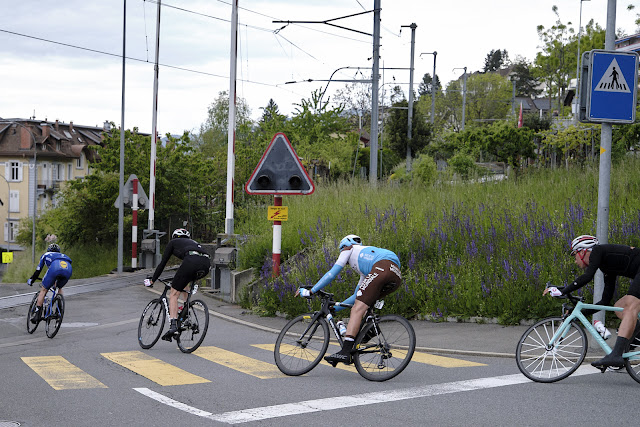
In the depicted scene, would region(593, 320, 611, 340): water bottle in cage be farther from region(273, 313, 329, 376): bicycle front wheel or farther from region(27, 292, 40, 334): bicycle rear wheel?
region(27, 292, 40, 334): bicycle rear wheel

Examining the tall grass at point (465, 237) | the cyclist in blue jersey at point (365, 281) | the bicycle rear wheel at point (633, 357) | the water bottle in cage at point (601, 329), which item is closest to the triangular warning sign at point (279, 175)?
the tall grass at point (465, 237)

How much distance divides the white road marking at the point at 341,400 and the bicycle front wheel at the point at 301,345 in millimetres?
1145

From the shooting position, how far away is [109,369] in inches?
378

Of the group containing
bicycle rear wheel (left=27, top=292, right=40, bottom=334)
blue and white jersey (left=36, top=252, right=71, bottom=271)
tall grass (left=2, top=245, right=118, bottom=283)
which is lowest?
tall grass (left=2, top=245, right=118, bottom=283)

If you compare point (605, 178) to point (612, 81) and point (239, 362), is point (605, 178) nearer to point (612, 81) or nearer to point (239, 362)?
point (612, 81)

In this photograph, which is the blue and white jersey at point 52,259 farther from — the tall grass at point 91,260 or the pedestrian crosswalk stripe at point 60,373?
the tall grass at point 91,260

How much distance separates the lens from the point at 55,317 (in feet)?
43.6

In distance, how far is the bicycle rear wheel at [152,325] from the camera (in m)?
11.3

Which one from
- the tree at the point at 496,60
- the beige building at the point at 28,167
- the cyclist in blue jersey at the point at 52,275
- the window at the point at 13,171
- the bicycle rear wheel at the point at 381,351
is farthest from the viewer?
the tree at the point at 496,60

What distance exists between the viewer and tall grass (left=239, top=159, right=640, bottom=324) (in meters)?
11.8

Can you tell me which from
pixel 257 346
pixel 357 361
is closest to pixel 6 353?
pixel 257 346

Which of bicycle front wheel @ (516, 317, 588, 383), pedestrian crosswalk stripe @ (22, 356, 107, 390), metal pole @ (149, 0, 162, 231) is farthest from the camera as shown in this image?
metal pole @ (149, 0, 162, 231)

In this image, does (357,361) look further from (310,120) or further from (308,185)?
(310,120)

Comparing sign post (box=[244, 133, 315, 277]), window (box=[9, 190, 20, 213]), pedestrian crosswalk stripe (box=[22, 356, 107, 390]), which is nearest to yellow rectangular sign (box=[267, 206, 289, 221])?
sign post (box=[244, 133, 315, 277])
